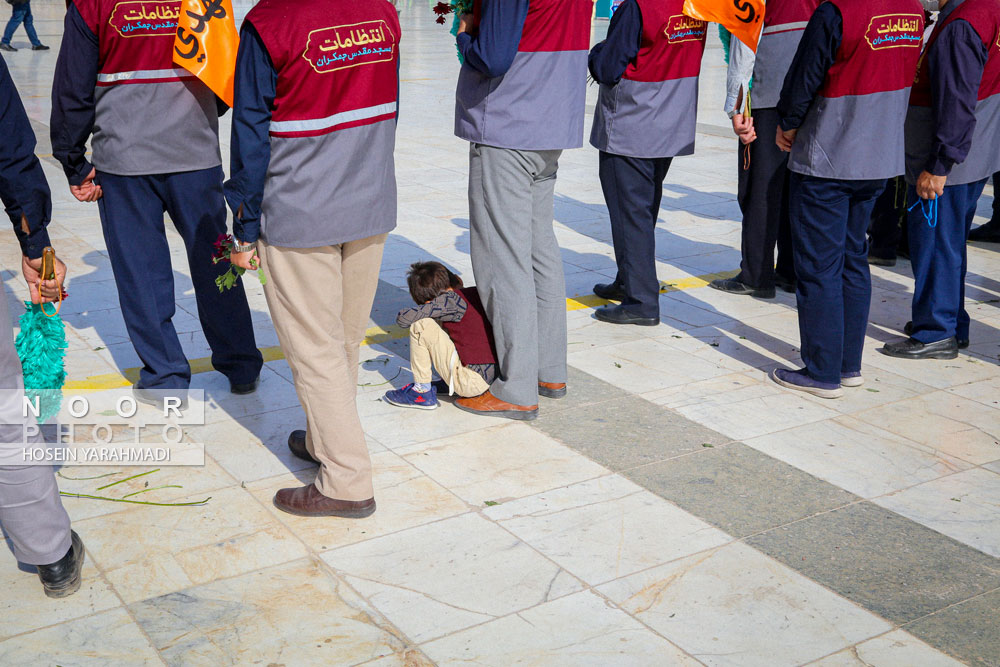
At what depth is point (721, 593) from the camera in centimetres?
326

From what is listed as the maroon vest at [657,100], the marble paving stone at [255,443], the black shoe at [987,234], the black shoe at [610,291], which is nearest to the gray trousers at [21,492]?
the marble paving stone at [255,443]

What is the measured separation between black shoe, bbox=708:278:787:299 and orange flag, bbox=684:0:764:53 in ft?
4.78

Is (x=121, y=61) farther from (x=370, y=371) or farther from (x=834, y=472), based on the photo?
(x=834, y=472)

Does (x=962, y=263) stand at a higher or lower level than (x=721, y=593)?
higher

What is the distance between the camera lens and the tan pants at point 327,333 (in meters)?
3.46

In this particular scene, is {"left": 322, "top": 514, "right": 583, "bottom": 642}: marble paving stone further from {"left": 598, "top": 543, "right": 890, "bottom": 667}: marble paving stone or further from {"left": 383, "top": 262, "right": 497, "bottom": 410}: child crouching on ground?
{"left": 383, "top": 262, "right": 497, "bottom": 410}: child crouching on ground

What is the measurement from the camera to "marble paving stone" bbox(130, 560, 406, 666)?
291cm

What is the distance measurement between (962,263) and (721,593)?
3.05 metres

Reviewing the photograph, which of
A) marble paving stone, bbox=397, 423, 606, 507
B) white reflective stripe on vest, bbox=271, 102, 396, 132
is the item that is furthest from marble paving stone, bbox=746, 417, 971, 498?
white reflective stripe on vest, bbox=271, 102, 396, 132

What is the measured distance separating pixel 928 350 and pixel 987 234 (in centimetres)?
294

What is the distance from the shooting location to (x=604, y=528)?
364cm

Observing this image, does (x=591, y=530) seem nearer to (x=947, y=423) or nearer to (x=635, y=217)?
(x=947, y=423)

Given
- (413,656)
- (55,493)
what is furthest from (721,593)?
(55,493)

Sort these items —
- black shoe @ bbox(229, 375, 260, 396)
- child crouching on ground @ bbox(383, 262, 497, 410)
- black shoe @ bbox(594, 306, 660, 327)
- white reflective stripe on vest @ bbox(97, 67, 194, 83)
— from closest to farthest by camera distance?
white reflective stripe on vest @ bbox(97, 67, 194, 83), child crouching on ground @ bbox(383, 262, 497, 410), black shoe @ bbox(229, 375, 260, 396), black shoe @ bbox(594, 306, 660, 327)
